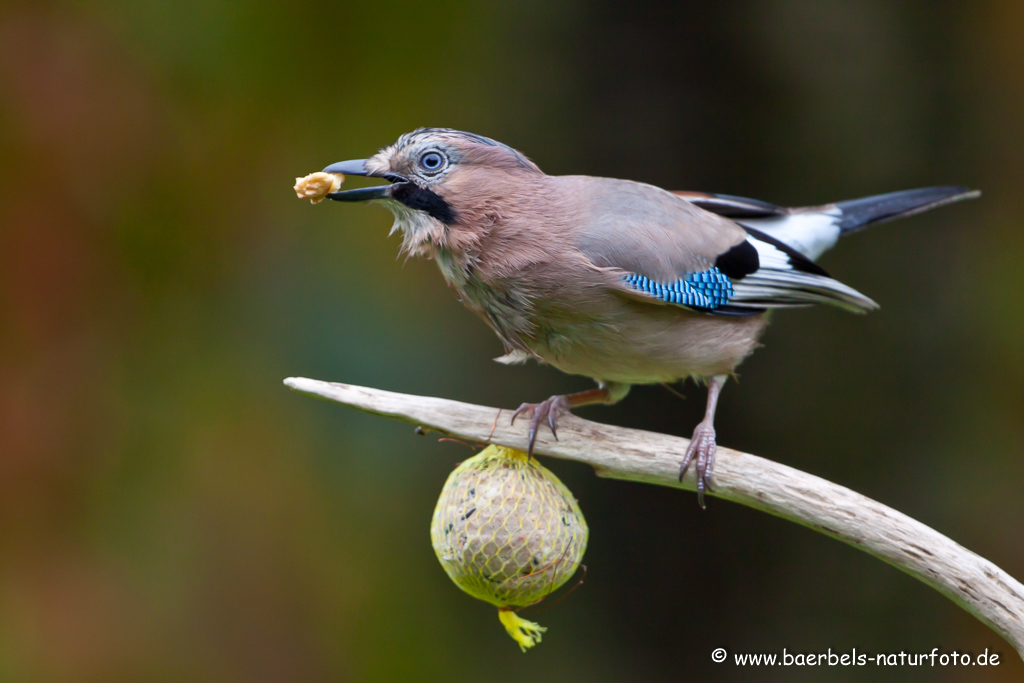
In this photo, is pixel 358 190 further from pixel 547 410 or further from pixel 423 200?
pixel 547 410

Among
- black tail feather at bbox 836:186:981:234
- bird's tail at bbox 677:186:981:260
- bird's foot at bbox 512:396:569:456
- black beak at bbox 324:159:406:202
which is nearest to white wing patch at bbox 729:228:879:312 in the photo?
bird's tail at bbox 677:186:981:260

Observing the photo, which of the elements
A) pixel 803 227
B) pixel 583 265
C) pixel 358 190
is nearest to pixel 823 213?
pixel 803 227

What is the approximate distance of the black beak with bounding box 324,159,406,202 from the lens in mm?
2602

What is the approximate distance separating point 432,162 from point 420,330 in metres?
2.17

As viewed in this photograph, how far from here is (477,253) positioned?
2.73 metres

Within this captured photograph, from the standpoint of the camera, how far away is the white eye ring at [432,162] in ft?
8.98

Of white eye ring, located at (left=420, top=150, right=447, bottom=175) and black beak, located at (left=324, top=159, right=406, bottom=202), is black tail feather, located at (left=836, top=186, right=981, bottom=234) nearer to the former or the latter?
white eye ring, located at (left=420, top=150, right=447, bottom=175)

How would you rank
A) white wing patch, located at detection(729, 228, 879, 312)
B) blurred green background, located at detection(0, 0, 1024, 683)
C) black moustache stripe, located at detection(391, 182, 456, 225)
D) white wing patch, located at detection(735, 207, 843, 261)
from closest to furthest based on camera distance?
1. black moustache stripe, located at detection(391, 182, 456, 225)
2. white wing patch, located at detection(729, 228, 879, 312)
3. white wing patch, located at detection(735, 207, 843, 261)
4. blurred green background, located at detection(0, 0, 1024, 683)

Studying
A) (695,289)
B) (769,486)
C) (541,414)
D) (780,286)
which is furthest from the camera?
(780,286)

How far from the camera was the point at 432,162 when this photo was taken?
9.00 ft

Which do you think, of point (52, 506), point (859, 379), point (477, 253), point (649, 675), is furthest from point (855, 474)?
point (52, 506)

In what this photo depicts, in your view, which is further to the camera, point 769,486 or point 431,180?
point 431,180

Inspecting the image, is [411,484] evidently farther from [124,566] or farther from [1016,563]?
[1016,563]

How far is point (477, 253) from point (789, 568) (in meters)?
2.54
